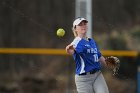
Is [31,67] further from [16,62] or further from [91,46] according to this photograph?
[91,46]

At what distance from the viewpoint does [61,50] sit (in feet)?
49.3

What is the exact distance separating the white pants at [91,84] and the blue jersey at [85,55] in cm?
7

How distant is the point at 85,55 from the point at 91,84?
316 millimetres

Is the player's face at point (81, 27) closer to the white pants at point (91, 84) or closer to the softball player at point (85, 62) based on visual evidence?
the softball player at point (85, 62)

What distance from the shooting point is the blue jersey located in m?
6.05

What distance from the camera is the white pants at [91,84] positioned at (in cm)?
612

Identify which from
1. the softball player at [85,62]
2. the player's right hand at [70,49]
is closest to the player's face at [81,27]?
the softball player at [85,62]

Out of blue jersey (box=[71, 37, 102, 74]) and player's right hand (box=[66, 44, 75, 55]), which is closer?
player's right hand (box=[66, 44, 75, 55])

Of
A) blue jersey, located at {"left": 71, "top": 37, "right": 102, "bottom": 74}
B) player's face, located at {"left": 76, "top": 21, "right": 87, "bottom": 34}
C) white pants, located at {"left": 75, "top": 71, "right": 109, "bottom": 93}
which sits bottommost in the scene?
white pants, located at {"left": 75, "top": 71, "right": 109, "bottom": 93}

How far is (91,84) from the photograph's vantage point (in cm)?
615

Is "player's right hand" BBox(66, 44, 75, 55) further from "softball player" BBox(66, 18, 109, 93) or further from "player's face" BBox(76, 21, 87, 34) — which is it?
"player's face" BBox(76, 21, 87, 34)

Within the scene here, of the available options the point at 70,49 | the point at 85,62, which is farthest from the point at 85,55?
the point at 70,49

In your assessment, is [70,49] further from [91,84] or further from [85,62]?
[91,84]

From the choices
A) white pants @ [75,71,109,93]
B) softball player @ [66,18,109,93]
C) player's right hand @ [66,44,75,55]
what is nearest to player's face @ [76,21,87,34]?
softball player @ [66,18,109,93]
